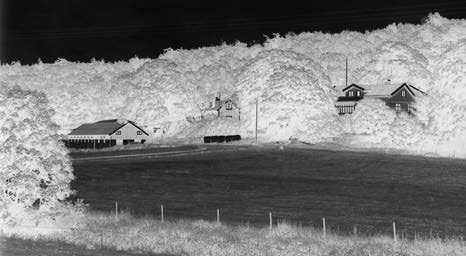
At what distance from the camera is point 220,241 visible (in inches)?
1519

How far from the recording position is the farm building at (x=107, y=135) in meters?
154

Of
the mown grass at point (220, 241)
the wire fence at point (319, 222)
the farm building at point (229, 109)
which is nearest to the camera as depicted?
the mown grass at point (220, 241)

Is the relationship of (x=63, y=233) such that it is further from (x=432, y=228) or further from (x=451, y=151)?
(x=451, y=151)

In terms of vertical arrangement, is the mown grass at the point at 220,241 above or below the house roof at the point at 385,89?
below

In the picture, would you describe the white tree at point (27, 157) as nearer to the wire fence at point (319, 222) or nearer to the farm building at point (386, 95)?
the wire fence at point (319, 222)

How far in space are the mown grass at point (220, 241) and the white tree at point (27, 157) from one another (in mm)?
1947

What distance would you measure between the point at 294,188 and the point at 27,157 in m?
35.7

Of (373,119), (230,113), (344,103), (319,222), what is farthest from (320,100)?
(319,222)

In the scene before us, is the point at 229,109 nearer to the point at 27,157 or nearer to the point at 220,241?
the point at 27,157

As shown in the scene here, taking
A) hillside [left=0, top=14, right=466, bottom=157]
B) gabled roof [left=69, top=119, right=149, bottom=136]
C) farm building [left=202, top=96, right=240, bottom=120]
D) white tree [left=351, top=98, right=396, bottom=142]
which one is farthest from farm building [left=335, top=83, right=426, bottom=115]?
gabled roof [left=69, top=119, right=149, bottom=136]

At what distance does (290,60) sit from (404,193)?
3481 inches

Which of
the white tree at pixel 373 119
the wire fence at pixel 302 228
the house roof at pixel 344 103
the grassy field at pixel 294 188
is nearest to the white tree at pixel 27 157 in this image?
the wire fence at pixel 302 228

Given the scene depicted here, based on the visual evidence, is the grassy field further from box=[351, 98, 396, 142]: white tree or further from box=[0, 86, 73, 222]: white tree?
box=[351, 98, 396, 142]: white tree

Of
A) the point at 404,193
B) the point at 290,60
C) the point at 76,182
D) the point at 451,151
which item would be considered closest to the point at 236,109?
the point at 290,60
